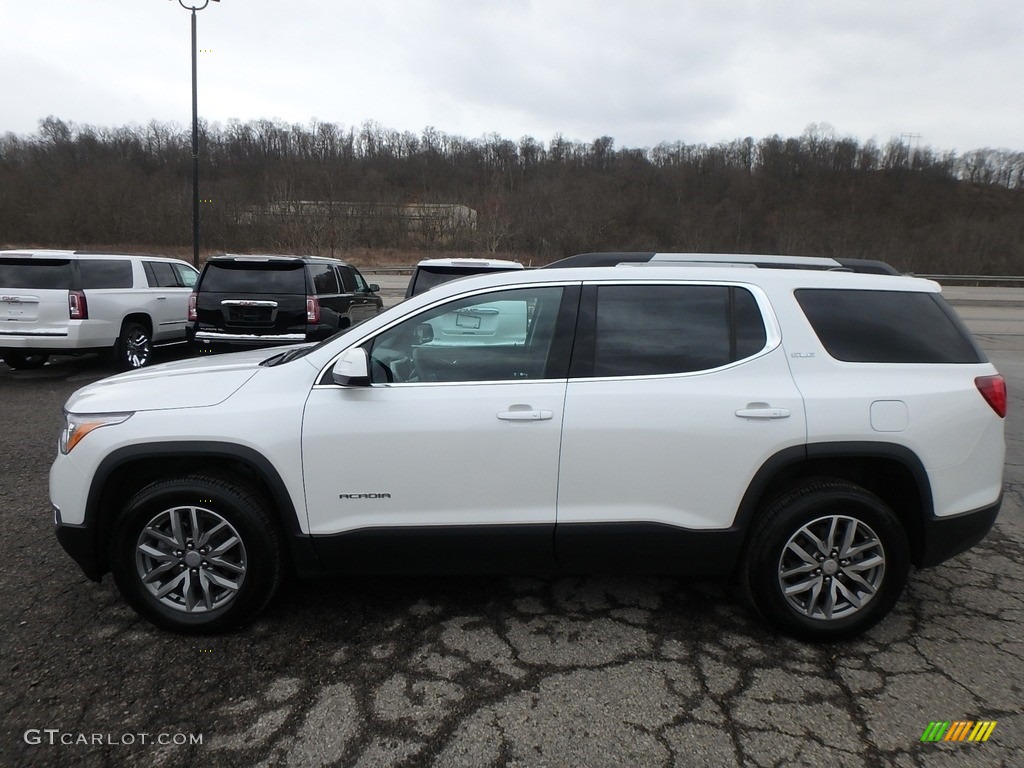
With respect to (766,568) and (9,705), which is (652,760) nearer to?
(766,568)

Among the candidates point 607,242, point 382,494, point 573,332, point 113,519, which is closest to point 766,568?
point 573,332

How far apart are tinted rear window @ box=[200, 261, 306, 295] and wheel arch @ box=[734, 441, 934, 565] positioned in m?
7.15

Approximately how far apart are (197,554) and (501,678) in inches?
59.3

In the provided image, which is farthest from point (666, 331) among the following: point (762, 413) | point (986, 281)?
point (986, 281)

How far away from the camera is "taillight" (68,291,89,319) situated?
8625 millimetres

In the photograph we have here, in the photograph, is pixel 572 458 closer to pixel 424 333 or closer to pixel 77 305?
pixel 424 333

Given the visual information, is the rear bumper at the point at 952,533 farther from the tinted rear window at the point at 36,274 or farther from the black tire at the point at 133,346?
the tinted rear window at the point at 36,274

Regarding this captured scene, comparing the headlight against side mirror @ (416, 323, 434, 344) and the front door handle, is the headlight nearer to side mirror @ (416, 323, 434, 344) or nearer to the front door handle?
side mirror @ (416, 323, 434, 344)

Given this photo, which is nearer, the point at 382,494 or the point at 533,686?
the point at 533,686

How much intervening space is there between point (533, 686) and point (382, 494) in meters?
1.05

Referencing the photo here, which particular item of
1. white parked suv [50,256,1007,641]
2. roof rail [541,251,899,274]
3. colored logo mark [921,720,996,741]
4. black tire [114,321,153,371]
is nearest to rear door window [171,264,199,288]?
black tire [114,321,153,371]

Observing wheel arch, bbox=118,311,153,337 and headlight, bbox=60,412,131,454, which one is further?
wheel arch, bbox=118,311,153,337

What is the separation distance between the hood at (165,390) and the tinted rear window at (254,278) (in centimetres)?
554

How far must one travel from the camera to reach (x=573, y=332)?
10.1ft
